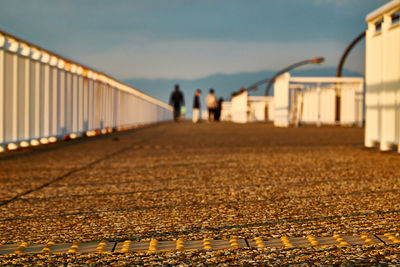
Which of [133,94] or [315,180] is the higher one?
[133,94]

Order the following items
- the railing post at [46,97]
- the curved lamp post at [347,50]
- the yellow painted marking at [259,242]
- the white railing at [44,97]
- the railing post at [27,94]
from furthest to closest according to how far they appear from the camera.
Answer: the curved lamp post at [347,50], the railing post at [46,97], the railing post at [27,94], the white railing at [44,97], the yellow painted marking at [259,242]

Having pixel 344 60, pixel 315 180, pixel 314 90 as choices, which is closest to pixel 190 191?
pixel 315 180

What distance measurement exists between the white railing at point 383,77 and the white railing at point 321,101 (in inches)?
713

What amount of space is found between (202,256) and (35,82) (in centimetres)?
721

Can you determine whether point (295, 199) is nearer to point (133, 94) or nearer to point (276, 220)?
point (276, 220)

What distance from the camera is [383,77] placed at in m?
7.53

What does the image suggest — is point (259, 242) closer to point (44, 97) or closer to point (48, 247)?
point (48, 247)

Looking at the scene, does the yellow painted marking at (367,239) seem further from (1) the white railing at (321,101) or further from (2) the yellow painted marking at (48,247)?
(1) the white railing at (321,101)

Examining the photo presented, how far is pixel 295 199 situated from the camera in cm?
381

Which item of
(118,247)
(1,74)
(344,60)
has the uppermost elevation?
(344,60)

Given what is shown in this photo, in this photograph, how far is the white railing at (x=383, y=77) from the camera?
7.16m

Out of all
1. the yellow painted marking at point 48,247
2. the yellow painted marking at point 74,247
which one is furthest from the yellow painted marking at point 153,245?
the yellow painted marking at point 48,247

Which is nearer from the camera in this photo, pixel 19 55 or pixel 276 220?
pixel 276 220

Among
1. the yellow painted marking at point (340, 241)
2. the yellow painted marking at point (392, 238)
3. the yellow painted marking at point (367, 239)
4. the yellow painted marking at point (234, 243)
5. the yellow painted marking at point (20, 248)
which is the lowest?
the yellow painted marking at point (20, 248)
